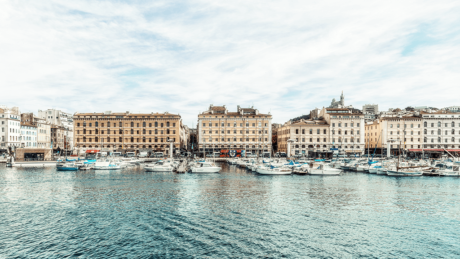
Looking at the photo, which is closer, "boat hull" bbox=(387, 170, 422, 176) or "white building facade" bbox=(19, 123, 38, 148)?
"boat hull" bbox=(387, 170, 422, 176)

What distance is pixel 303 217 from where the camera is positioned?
3027 centimetres

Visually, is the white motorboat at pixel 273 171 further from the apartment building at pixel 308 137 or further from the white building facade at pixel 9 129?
the white building facade at pixel 9 129

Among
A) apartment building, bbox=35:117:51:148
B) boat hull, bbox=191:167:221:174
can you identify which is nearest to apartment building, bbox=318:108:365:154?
boat hull, bbox=191:167:221:174

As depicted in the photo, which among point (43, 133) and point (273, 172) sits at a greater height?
point (43, 133)

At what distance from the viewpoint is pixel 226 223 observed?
28016mm

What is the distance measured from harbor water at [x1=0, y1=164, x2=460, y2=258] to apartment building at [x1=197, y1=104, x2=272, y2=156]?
71.1 meters

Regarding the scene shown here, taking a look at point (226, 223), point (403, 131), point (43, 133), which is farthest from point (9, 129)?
point (403, 131)

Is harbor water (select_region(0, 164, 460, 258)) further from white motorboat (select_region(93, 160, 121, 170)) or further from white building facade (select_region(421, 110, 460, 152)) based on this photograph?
white building facade (select_region(421, 110, 460, 152))

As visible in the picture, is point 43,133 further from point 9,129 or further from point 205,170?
point 205,170

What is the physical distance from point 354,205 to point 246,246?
59.6 ft

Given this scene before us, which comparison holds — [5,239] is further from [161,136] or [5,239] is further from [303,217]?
[161,136]

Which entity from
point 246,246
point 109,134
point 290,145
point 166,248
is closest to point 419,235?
point 246,246

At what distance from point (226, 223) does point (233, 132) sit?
89.8 m

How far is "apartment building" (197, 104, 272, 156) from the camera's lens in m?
117
